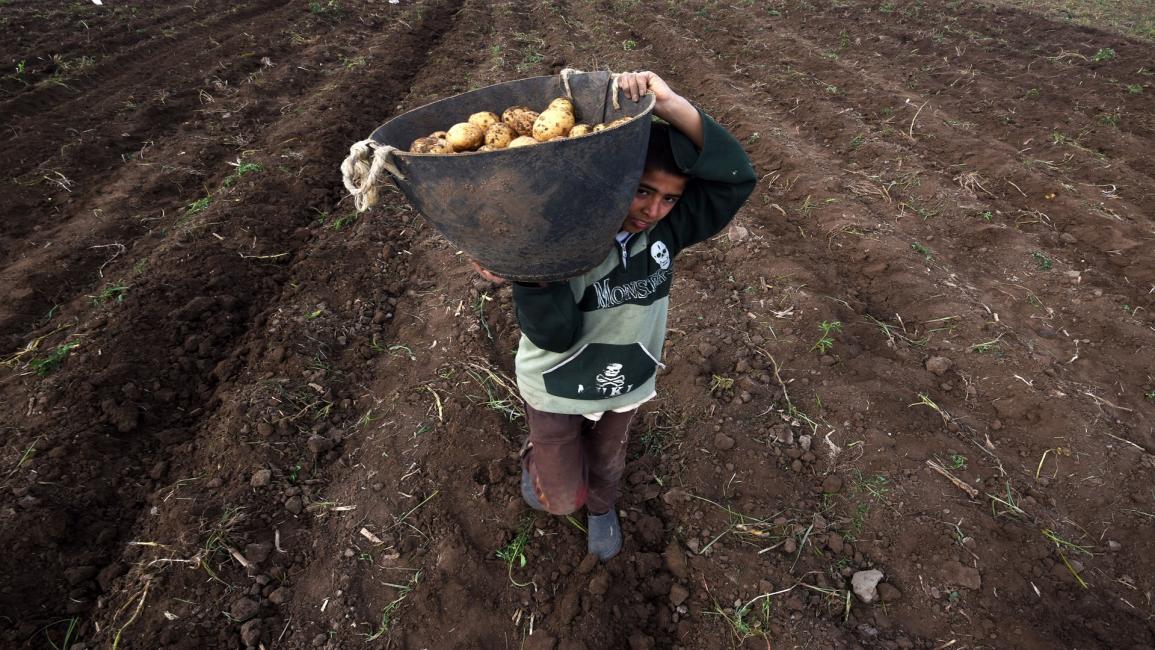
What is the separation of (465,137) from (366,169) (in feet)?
1.03

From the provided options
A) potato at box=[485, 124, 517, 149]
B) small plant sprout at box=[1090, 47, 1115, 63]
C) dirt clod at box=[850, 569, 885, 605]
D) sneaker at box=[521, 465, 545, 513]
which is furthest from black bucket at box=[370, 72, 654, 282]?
small plant sprout at box=[1090, 47, 1115, 63]

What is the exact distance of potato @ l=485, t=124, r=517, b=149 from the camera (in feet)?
4.51

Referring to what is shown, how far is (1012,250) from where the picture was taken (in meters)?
4.12

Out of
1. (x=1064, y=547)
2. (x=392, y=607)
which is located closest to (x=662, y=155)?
(x=392, y=607)

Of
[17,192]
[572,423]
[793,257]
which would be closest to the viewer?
[572,423]

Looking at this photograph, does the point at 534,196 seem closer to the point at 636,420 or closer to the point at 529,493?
the point at 529,493

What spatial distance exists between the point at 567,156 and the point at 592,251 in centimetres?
26

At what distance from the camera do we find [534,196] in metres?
1.16

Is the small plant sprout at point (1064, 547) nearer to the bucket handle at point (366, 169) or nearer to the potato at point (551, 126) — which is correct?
the potato at point (551, 126)

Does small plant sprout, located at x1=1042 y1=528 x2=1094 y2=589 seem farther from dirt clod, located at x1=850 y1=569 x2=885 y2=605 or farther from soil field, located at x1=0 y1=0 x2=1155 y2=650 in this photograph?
dirt clod, located at x1=850 y1=569 x2=885 y2=605

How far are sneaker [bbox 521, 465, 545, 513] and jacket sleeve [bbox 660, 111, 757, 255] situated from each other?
126 cm

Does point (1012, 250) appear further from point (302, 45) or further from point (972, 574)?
point (302, 45)

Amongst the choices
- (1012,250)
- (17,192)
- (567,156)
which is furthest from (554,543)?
(17,192)

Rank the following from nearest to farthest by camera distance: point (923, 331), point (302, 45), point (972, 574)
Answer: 1. point (972, 574)
2. point (923, 331)
3. point (302, 45)
